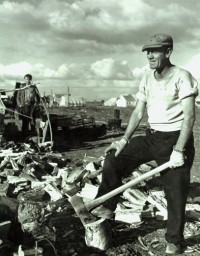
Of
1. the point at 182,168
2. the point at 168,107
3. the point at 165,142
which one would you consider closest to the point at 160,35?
the point at 168,107

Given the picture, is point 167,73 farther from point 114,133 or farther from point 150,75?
point 114,133

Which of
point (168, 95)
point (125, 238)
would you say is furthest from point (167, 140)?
point (125, 238)

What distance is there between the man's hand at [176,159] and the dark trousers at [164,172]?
→ 0.09 metres

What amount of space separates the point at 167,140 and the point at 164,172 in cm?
37

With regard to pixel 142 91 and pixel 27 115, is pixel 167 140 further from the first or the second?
pixel 27 115

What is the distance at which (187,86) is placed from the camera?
157 inches

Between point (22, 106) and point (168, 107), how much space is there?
10550 mm

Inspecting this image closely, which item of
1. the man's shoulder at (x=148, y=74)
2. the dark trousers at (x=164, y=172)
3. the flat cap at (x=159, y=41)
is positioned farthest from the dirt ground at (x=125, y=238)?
the flat cap at (x=159, y=41)

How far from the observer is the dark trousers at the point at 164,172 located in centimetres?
414

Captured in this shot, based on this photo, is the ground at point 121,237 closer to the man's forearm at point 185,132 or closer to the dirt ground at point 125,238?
the dirt ground at point 125,238

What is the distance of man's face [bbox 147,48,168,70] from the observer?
418 centimetres

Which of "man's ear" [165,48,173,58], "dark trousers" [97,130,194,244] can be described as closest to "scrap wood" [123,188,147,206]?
"dark trousers" [97,130,194,244]

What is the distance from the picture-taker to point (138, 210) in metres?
5.50

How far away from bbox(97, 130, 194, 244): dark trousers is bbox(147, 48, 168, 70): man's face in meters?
0.79
